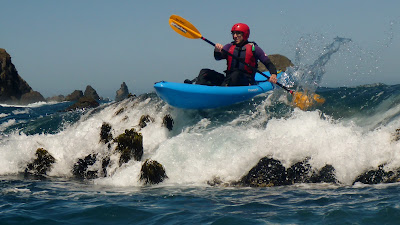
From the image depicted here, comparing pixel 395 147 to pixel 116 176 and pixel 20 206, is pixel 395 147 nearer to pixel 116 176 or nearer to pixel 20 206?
pixel 116 176

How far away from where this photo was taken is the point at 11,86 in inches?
1861

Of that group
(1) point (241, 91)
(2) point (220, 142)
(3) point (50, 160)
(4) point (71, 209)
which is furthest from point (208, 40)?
(4) point (71, 209)

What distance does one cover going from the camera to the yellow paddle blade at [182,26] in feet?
35.3

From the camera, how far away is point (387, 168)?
5.90 metres

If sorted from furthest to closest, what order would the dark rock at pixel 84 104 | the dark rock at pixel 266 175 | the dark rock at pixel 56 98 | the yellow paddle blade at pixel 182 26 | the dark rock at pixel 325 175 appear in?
the dark rock at pixel 56 98 < the dark rock at pixel 84 104 < the yellow paddle blade at pixel 182 26 < the dark rock at pixel 266 175 < the dark rock at pixel 325 175

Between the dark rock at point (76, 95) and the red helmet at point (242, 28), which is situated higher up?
the dark rock at point (76, 95)

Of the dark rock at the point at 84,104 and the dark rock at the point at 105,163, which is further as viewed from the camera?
the dark rock at the point at 84,104

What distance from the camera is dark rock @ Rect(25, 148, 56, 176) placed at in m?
8.37

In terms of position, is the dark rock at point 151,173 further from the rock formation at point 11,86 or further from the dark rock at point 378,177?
the rock formation at point 11,86

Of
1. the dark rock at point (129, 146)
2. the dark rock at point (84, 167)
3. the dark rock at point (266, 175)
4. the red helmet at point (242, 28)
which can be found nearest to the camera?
the dark rock at point (266, 175)

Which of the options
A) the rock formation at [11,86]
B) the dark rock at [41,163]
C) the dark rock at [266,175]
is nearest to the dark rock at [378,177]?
the dark rock at [266,175]

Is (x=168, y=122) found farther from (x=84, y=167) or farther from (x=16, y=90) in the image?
(x=16, y=90)

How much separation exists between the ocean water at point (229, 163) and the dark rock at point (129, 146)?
19 cm

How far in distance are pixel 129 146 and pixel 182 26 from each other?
4157 mm
